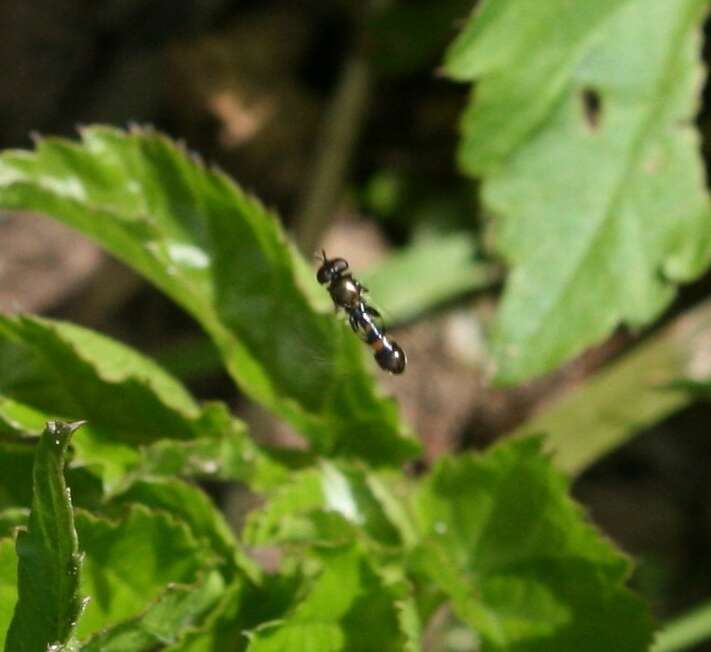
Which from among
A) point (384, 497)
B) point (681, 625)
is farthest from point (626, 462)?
point (384, 497)

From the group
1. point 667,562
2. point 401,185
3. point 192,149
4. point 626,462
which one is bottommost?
point 667,562

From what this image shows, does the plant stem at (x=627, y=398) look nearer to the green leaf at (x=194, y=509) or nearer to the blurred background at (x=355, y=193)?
the blurred background at (x=355, y=193)

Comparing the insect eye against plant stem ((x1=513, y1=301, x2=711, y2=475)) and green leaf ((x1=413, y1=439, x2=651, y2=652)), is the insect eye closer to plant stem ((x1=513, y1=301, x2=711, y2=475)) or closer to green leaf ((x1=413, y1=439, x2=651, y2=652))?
green leaf ((x1=413, y1=439, x2=651, y2=652))

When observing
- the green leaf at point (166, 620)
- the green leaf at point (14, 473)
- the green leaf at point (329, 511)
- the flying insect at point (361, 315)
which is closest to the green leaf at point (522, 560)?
the green leaf at point (329, 511)

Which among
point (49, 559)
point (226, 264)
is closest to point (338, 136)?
point (226, 264)

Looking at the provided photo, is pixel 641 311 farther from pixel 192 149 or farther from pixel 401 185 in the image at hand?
pixel 192 149
